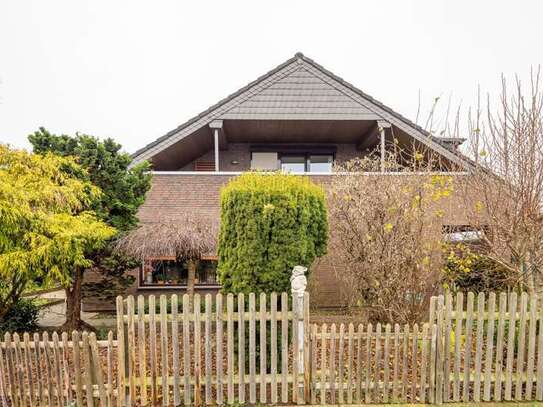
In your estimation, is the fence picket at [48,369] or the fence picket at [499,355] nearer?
the fence picket at [48,369]

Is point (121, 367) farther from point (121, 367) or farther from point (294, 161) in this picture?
point (294, 161)

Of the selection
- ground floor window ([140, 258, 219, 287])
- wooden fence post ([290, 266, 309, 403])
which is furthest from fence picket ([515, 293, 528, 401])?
ground floor window ([140, 258, 219, 287])

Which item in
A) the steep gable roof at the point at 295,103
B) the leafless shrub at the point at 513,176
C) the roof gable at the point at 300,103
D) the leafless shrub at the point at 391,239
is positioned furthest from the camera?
the roof gable at the point at 300,103

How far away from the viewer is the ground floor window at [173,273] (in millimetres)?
10547

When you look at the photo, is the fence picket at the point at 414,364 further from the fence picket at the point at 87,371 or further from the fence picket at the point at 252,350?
the fence picket at the point at 87,371

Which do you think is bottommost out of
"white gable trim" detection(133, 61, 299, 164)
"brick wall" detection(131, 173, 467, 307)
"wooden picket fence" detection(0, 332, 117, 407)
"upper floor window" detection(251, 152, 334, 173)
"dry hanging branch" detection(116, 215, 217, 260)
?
"wooden picket fence" detection(0, 332, 117, 407)

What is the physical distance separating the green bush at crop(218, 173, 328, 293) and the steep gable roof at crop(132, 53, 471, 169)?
6.27 metres

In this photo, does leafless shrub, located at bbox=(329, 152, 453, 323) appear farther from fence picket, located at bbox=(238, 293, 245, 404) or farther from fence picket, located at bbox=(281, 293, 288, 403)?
fence picket, located at bbox=(238, 293, 245, 404)

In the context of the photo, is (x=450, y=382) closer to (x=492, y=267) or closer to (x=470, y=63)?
(x=492, y=267)

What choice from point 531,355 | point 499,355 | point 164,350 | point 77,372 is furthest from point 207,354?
point 531,355

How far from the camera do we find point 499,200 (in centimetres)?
541

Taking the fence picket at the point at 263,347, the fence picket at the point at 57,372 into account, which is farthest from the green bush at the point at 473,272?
the fence picket at the point at 57,372

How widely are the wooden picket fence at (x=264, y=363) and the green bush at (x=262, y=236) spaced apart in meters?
0.52

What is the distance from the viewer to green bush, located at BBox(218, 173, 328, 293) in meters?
4.93
